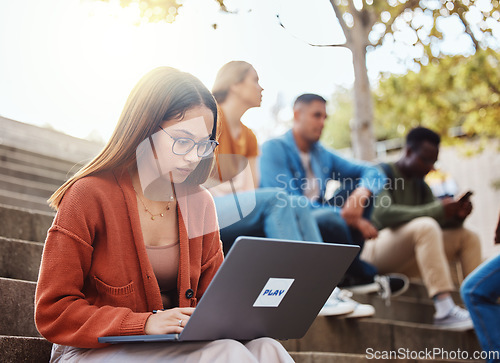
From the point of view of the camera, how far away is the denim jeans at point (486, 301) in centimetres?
282

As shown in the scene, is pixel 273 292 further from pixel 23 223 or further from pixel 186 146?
pixel 23 223

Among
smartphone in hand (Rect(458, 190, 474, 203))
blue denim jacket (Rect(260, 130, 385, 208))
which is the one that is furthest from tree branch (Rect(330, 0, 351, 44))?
smartphone in hand (Rect(458, 190, 474, 203))

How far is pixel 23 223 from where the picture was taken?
9.38 ft

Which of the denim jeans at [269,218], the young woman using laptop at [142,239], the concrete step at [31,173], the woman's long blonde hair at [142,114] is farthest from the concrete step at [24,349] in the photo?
the concrete step at [31,173]

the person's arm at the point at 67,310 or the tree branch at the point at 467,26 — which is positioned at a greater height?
the tree branch at the point at 467,26

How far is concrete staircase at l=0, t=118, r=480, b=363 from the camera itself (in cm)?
210

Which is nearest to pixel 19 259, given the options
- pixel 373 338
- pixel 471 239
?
pixel 373 338

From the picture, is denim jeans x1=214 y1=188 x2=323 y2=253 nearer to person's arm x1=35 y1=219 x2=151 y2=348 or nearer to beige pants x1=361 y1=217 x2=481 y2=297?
person's arm x1=35 y1=219 x2=151 y2=348

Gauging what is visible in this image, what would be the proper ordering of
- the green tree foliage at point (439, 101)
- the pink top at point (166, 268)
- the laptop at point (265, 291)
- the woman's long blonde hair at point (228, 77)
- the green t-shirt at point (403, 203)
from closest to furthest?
the laptop at point (265, 291) → the pink top at point (166, 268) → the woman's long blonde hair at point (228, 77) → the green t-shirt at point (403, 203) → the green tree foliage at point (439, 101)

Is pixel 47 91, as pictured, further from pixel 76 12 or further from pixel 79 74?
pixel 76 12

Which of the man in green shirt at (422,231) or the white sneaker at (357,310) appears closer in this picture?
the white sneaker at (357,310)

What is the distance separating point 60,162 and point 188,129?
11.8 feet

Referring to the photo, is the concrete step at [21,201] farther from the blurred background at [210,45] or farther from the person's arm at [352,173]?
the person's arm at [352,173]

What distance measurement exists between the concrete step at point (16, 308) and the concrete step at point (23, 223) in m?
0.70
